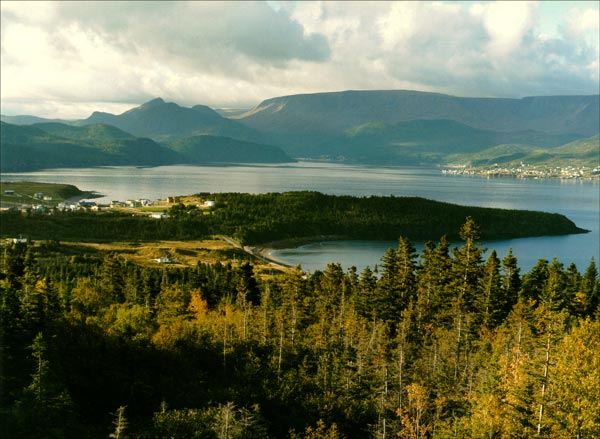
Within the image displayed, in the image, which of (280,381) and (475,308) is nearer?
(280,381)

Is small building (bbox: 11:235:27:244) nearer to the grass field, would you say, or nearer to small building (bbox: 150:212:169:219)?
the grass field

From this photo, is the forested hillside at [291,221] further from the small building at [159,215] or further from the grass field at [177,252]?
the grass field at [177,252]

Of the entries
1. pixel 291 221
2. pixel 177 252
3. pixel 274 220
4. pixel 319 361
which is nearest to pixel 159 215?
pixel 274 220

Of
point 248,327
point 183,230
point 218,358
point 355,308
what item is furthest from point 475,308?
point 183,230

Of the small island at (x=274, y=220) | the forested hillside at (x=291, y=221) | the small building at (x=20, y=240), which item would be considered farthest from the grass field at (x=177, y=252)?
the forested hillside at (x=291, y=221)

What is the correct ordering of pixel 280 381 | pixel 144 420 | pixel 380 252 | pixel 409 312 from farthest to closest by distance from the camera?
pixel 380 252 → pixel 409 312 → pixel 280 381 → pixel 144 420

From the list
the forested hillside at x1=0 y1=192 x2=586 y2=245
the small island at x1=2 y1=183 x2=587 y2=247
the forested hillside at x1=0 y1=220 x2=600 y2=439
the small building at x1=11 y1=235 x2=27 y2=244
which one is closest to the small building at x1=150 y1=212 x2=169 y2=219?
the small island at x1=2 y1=183 x2=587 y2=247

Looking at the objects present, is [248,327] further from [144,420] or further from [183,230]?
[183,230]

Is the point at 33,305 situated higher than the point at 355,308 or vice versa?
the point at 33,305
